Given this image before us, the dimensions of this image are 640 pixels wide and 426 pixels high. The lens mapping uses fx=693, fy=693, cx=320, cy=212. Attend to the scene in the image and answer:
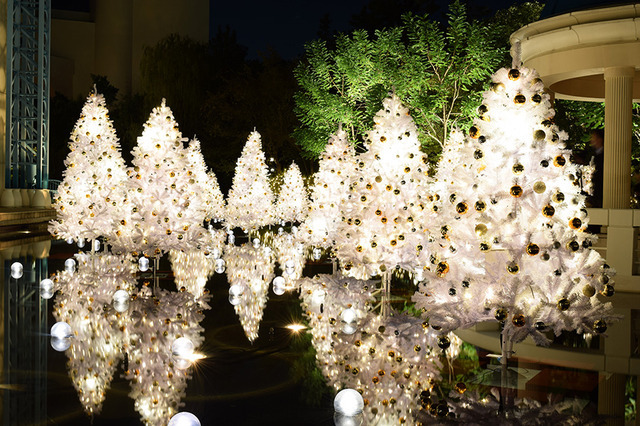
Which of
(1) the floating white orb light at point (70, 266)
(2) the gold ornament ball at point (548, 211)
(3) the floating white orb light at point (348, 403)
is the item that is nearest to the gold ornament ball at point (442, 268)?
(2) the gold ornament ball at point (548, 211)

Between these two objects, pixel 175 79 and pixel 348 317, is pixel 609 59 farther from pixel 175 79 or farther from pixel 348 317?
pixel 175 79

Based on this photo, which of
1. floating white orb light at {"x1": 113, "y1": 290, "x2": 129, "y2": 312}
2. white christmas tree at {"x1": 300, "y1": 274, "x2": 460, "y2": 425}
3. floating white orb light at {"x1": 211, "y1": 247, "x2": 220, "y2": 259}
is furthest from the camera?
floating white orb light at {"x1": 211, "y1": 247, "x2": 220, "y2": 259}

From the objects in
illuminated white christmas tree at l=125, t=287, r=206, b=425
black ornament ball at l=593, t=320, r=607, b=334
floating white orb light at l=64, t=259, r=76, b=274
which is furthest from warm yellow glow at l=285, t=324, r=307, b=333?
floating white orb light at l=64, t=259, r=76, b=274

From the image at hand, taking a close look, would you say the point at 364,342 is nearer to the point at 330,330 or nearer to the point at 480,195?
the point at 330,330

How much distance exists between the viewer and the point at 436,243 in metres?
Answer: 7.02

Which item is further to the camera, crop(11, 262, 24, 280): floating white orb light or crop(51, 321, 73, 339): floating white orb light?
crop(11, 262, 24, 280): floating white orb light

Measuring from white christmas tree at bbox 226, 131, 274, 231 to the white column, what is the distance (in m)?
13.6

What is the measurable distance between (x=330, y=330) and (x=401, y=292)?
12.2ft

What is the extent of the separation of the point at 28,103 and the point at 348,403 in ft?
94.0

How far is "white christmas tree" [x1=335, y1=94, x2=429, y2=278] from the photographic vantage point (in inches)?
416

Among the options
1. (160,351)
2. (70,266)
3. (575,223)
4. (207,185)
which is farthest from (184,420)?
(207,185)

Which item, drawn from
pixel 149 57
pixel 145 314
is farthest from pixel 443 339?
pixel 149 57

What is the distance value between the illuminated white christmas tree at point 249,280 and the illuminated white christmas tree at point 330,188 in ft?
4.63

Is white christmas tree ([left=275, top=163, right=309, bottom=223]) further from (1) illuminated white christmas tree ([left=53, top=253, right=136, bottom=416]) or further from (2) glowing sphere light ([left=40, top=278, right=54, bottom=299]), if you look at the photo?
(2) glowing sphere light ([left=40, top=278, right=54, bottom=299])
